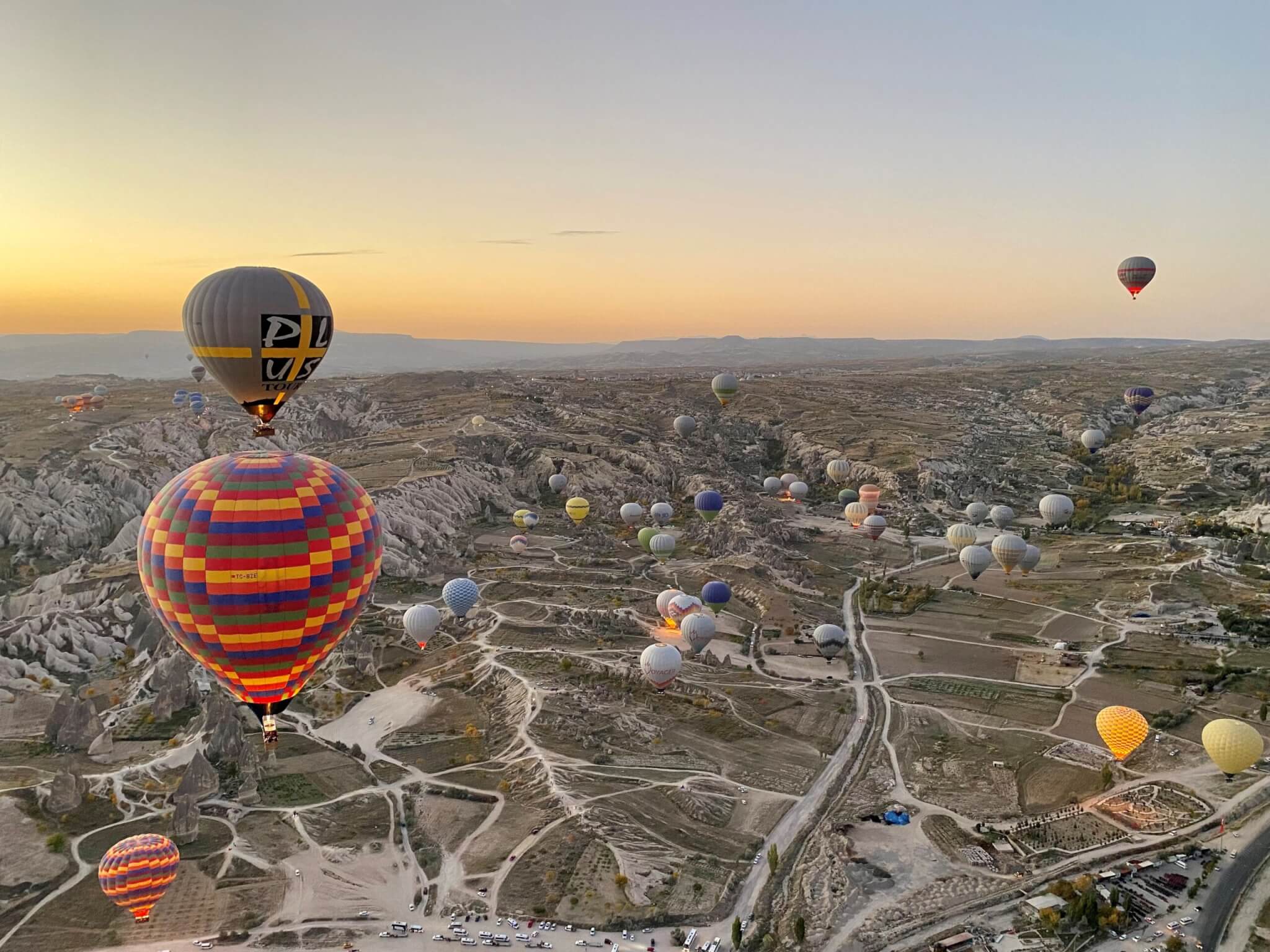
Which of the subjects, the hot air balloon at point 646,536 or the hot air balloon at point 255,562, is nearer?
the hot air balloon at point 255,562

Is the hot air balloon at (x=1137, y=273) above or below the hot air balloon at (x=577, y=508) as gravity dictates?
above

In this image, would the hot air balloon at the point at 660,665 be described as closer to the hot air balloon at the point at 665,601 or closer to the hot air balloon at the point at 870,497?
the hot air balloon at the point at 665,601

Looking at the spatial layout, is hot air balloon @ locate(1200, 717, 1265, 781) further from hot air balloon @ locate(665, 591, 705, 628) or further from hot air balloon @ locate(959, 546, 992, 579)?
hot air balloon @ locate(665, 591, 705, 628)

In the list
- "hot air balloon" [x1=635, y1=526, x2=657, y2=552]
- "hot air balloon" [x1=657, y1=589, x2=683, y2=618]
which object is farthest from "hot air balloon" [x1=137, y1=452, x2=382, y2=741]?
"hot air balloon" [x1=635, y1=526, x2=657, y2=552]

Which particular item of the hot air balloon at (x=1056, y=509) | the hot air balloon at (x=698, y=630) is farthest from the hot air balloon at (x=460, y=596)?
the hot air balloon at (x=1056, y=509)

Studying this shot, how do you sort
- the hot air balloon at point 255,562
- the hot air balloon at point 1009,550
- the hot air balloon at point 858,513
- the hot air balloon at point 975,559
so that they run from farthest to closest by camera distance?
the hot air balloon at point 858,513
the hot air balloon at point 975,559
the hot air balloon at point 1009,550
the hot air balloon at point 255,562

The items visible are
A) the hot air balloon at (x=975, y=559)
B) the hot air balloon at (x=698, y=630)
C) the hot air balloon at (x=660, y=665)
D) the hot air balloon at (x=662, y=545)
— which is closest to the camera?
the hot air balloon at (x=660, y=665)
